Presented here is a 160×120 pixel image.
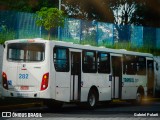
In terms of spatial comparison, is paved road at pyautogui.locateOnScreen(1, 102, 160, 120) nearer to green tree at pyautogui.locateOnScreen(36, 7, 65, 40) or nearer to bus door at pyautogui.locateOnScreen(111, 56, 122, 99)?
bus door at pyautogui.locateOnScreen(111, 56, 122, 99)

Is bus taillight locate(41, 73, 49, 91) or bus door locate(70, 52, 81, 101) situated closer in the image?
bus taillight locate(41, 73, 49, 91)

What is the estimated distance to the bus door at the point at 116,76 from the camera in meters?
22.4

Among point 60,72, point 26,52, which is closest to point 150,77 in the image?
point 60,72

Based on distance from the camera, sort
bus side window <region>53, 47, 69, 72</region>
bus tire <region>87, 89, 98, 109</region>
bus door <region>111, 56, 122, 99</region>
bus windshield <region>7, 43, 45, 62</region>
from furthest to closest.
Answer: bus door <region>111, 56, 122, 99</region> → bus tire <region>87, 89, 98, 109</region> → bus side window <region>53, 47, 69, 72</region> → bus windshield <region>7, 43, 45, 62</region>

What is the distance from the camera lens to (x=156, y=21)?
57469mm

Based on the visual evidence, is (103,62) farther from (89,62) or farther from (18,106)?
(18,106)

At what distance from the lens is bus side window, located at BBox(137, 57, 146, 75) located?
25.0 metres

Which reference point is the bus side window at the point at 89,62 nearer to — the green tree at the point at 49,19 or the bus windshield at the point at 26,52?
the bus windshield at the point at 26,52

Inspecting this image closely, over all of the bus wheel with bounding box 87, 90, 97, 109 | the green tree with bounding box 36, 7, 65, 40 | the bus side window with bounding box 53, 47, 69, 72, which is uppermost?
the green tree with bounding box 36, 7, 65, 40

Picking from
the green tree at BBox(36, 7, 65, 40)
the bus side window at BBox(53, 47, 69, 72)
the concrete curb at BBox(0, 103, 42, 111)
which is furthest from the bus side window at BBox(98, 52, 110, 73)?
the green tree at BBox(36, 7, 65, 40)

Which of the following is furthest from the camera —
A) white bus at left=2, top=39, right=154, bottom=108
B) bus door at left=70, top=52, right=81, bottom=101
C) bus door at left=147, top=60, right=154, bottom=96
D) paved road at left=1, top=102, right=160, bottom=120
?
bus door at left=147, top=60, right=154, bottom=96

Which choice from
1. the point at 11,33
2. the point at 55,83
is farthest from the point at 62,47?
the point at 11,33

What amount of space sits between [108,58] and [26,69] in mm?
5331

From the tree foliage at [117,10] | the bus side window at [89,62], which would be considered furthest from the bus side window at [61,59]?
the tree foliage at [117,10]
